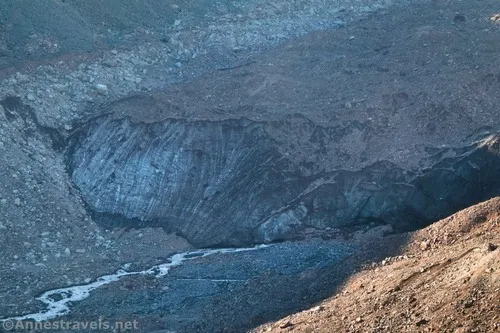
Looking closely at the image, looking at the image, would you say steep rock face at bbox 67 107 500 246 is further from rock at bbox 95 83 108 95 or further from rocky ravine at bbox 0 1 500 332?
rock at bbox 95 83 108 95

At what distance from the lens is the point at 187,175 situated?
82.7 ft

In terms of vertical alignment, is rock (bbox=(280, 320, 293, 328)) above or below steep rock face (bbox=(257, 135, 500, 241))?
below

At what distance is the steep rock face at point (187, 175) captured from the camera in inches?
947

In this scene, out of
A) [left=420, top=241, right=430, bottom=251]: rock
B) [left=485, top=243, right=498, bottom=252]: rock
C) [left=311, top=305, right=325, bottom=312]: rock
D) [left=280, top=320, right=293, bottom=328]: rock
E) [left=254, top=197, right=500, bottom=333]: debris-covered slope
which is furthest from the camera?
[left=420, top=241, right=430, bottom=251]: rock

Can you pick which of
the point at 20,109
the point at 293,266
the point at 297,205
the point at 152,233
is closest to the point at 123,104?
the point at 20,109

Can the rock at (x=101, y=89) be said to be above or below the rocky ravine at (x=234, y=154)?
above

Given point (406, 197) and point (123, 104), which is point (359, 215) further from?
point (123, 104)

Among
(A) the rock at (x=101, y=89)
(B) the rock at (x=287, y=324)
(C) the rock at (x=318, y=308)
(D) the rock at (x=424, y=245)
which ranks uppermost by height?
(A) the rock at (x=101, y=89)

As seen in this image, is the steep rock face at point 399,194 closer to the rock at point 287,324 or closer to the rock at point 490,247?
the rock at point 287,324

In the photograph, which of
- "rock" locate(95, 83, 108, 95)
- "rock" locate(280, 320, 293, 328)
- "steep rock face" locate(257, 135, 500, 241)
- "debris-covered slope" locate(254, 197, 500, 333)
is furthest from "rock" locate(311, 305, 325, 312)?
"rock" locate(95, 83, 108, 95)

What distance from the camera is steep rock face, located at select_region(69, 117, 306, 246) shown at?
24.1 meters

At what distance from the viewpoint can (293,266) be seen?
20.7 metres

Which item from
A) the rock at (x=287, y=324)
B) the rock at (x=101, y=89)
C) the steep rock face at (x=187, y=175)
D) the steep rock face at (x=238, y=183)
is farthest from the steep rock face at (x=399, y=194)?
the rock at (x=101, y=89)

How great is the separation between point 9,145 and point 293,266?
367 inches
